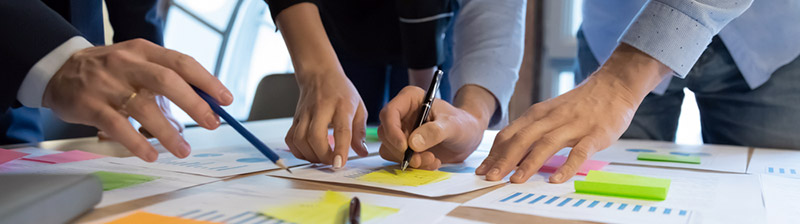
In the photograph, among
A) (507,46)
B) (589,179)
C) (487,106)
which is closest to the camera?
(589,179)

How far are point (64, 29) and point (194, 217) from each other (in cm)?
43

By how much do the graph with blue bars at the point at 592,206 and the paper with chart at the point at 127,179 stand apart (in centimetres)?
38

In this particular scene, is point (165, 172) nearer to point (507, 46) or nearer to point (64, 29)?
point (64, 29)

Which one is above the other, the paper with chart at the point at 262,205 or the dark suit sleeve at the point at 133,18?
the dark suit sleeve at the point at 133,18

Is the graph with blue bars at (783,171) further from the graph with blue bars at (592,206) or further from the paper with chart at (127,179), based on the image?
the paper with chart at (127,179)

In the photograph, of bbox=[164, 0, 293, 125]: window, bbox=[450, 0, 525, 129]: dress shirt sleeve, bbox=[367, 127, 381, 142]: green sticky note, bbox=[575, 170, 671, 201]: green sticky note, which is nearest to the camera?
bbox=[575, 170, 671, 201]: green sticky note

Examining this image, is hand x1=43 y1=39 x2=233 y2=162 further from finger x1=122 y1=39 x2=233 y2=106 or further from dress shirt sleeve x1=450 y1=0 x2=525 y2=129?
dress shirt sleeve x1=450 y1=0 x2=525 y2=129

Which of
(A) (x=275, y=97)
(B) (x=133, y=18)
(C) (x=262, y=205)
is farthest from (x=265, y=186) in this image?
(A) (x=275, y=97)

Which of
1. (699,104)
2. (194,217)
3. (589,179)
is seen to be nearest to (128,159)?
(194,217)

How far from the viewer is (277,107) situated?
7.92ft

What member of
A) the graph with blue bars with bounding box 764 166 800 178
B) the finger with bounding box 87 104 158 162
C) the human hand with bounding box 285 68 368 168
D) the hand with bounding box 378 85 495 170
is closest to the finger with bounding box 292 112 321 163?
the human hand with bounding box 285 68 368 168

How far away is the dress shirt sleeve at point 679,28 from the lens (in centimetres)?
84

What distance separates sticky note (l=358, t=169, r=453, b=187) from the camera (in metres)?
0.66

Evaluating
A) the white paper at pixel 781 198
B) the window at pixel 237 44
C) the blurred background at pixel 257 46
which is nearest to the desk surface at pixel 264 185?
the white paper at pixel 781 198
